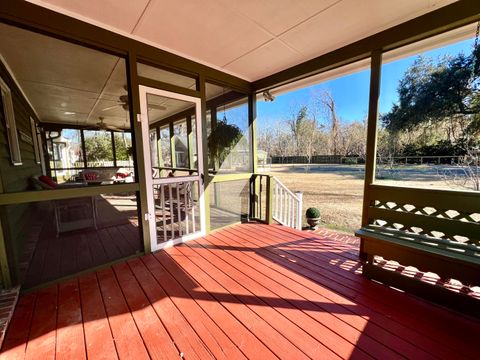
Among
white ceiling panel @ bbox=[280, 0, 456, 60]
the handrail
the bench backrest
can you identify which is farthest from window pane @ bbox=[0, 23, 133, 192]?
the bench backrest

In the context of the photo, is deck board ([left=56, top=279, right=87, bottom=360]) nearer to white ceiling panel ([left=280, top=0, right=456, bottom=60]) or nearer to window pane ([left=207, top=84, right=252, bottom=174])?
window pane ([left=207, top=84, right=252, bottom=174])

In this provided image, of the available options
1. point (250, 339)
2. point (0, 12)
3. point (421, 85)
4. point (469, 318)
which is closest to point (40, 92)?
point (0, 12)

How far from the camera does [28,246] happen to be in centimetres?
253

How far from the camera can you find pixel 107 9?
1751 millimetres

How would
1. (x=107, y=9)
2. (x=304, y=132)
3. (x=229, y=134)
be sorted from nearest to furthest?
(x=107, y=9), (x=229, y=134), (x=304, y=132)

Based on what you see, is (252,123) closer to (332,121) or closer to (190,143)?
(190,143)

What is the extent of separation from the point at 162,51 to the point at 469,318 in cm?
368

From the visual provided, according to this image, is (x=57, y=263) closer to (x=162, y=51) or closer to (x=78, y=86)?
(x=162, y=51)

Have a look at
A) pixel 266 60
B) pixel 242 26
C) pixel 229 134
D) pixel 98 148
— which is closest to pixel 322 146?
pixel 229 134

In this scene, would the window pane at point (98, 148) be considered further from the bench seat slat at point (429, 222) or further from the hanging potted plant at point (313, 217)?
the bench seat slat at point (429, 222)

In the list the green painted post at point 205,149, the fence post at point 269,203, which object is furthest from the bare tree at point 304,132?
the green painted post at point 205,149

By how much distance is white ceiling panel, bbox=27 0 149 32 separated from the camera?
1.67 meters

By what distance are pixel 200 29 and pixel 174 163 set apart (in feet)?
5.26

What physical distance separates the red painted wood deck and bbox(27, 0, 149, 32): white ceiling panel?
2.42 m
